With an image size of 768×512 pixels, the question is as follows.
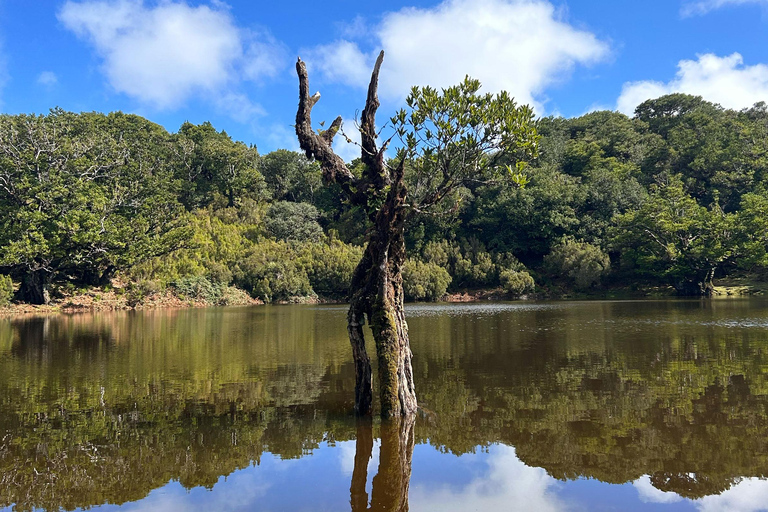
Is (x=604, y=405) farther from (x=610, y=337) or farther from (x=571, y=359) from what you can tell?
(x=610, y=337)

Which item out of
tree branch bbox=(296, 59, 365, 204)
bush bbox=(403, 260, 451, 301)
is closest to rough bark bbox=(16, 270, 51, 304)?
bush bbox=(403, 260, 451, 301)

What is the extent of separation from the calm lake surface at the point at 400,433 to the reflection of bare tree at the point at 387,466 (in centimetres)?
4

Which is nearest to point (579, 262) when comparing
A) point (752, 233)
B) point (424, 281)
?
point (752, 233)

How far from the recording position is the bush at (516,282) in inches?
2389

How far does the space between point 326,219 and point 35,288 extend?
137ft

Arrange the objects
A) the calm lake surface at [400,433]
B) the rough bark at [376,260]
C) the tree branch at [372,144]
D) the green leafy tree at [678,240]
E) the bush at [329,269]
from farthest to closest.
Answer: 1. the bush at [329,269]
2. the green leafy tree at [678,240]
3. the tree branch at [372,144]
4. the rough bark at [376,260]
5. the calm lake surface at [400,433]

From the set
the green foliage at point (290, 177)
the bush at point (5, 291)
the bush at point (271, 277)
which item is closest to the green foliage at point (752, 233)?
the bush at point (271, 277)

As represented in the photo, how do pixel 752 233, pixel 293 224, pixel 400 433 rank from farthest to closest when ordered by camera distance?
1. pixel 293 224
2. pixel 752 233
3. pixel 400 433

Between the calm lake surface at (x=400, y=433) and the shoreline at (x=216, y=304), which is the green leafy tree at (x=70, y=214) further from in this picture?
the calm lake surface at (x=400, y=433)

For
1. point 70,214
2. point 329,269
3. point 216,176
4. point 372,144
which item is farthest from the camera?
point 216,176

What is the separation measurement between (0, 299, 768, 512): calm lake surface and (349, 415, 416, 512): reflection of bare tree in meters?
0.04

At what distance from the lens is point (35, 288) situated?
4369cm

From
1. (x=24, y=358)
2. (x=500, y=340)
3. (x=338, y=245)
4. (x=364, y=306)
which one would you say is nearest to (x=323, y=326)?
(x=500, y=340)

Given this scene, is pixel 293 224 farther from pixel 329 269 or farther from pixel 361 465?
pixel 361 465
